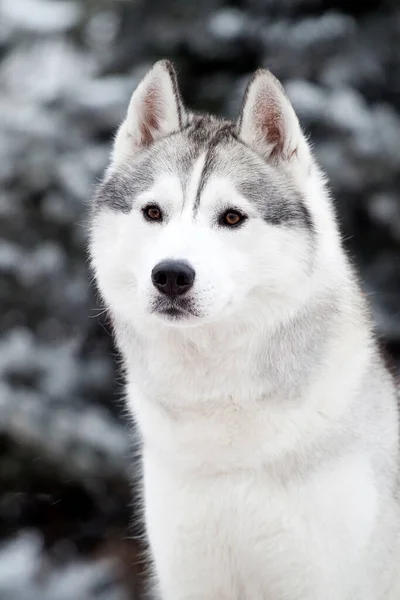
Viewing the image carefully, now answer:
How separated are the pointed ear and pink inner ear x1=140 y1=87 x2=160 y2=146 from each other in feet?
0.97

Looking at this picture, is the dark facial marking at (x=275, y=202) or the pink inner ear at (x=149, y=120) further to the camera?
the pink inner ear at (x=149, y=120)

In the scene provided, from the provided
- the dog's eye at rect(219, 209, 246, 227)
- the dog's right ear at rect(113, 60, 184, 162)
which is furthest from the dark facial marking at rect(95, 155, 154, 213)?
the dog's eye at rect(219, 209, 246, 227)

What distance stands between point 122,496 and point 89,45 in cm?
256

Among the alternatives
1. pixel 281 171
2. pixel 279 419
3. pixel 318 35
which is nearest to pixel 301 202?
pixel 281 171

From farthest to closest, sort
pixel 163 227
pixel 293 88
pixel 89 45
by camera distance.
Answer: pixel 89 45 < pixel 293 88 < pixel 163 227

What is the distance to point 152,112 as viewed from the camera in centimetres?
322

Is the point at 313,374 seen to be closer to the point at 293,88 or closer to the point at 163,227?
the point at 163,227

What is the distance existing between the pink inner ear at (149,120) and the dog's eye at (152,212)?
365 millimetres

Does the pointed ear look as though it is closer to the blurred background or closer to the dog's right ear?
the dog's right ear

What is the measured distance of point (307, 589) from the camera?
299cm

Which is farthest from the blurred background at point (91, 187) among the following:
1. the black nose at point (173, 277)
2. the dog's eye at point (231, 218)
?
the black nose at point (173, 277)

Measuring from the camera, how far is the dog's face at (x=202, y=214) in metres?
2.77

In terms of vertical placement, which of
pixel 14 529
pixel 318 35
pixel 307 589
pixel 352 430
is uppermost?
pixel 318 35

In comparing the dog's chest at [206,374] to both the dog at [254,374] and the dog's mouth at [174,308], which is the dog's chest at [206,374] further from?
the dog's mouth at [174,308]
